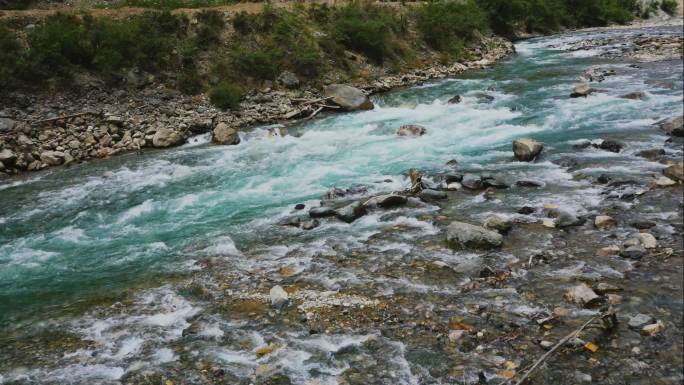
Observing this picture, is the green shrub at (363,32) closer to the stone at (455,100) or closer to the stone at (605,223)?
the stone at (455,100)

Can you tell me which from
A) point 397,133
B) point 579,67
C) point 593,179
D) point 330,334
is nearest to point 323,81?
point 397,133

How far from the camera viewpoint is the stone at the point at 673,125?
11.4m

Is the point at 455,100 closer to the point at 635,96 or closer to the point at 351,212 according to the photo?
the point at 635,96

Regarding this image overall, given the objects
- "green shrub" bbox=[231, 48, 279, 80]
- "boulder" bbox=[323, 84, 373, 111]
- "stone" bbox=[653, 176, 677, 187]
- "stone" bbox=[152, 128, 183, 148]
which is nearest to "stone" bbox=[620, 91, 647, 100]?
"stone" bbox=[653, 176, 677, 187]

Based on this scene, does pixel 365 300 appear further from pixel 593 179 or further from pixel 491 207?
pixel 593 179

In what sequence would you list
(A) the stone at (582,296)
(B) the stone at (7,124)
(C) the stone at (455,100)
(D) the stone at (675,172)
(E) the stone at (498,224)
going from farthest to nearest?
(C) the stone at (455,100) → (B) the stone at (7,124) → (D) the stone at (675,172) → (E) the stone at (498,224) → (A) the stone at (582,296)

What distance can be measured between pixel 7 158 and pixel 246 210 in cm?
821

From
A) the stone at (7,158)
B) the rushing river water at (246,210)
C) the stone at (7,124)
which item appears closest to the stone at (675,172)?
the rushing river water at (246,210)

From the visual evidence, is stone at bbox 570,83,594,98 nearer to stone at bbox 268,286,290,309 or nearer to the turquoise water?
the turquoise water

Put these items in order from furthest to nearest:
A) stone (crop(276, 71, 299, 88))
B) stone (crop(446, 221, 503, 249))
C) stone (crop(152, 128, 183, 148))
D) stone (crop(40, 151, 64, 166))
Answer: stone (crop(276, 71, 299, 88)), stone (crop(152, 128, 183, 148)), stone (crop(40, 151, 64, 166)), stone (crop(446, 221, 503, 249))

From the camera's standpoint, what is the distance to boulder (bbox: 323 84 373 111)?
63.2 ft

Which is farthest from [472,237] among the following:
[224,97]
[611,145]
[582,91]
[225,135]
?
[224,97]

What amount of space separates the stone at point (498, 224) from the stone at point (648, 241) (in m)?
1.78

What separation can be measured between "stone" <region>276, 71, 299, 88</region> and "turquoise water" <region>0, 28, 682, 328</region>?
3.47m
